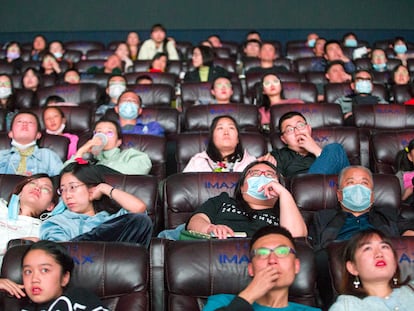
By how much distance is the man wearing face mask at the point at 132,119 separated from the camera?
5.07 m

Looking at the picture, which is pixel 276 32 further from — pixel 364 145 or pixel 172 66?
pixel 364 145

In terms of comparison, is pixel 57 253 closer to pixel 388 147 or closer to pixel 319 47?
pixel 388 147

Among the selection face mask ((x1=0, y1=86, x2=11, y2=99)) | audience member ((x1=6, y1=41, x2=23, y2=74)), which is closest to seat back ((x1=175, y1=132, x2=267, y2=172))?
face mask ((x1=0, y1=86, x2=11, y2=99))

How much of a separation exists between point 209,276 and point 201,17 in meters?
9.05

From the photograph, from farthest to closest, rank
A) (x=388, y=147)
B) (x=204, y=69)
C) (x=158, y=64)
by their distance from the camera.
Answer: (x=158, y=64)
(x=204, y=69)
(x=388, y=147)

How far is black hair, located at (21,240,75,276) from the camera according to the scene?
2506 mm

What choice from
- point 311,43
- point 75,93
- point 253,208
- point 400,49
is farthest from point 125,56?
point 253,208

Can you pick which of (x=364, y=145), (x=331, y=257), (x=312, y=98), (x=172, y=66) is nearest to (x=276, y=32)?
(x=172, y=66)

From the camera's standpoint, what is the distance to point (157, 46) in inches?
335

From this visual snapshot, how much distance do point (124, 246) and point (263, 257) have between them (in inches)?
22.5

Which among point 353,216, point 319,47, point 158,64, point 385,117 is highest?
point 319,47

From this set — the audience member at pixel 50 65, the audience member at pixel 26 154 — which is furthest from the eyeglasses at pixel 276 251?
the audience member at pixel 50 65

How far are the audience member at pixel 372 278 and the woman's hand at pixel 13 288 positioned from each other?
3.83ft

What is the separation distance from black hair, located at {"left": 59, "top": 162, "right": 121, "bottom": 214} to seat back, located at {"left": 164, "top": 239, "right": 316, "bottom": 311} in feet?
2.47
